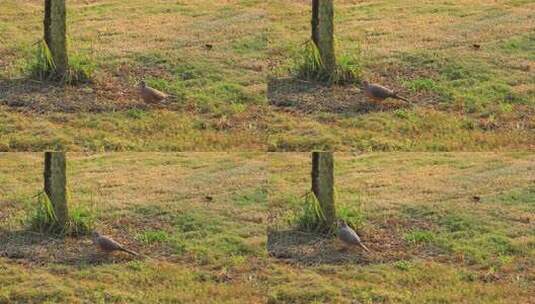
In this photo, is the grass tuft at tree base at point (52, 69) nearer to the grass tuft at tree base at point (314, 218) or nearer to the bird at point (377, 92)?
the grass tuft at tree base at point (314, 218)

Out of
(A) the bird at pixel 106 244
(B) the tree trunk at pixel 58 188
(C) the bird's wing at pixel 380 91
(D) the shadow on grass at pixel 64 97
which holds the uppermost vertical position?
(C) the bird's wing at pixel 380 91

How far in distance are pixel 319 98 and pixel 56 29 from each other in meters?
3.52

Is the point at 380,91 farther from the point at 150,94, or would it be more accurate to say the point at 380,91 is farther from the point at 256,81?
the point at 150,94

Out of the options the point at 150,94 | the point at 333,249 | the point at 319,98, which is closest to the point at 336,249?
the point at 333,249

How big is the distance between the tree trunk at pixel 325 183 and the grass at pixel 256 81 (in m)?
0.40

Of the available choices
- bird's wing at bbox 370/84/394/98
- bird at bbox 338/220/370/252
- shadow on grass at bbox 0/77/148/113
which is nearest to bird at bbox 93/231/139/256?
shadow on grass at bbox 0/77/148/113

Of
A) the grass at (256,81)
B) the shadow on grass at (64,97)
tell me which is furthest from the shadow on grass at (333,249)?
the shadow on grass at (64,97)

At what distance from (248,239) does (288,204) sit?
0.99m

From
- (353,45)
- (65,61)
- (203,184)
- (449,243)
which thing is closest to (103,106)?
(65,61)

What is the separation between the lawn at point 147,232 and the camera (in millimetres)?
15125

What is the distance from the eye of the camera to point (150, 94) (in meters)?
15.4

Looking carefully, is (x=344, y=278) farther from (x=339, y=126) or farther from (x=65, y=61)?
(x=65, y=61)

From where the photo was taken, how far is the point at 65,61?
15.7 m

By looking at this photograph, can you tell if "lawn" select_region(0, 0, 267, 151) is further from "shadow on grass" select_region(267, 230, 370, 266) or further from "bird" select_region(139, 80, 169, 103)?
"shadow on grass" select_region(267, 230, 370, 266)
